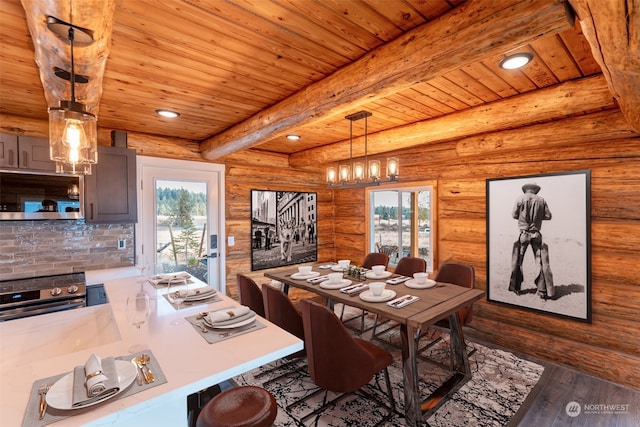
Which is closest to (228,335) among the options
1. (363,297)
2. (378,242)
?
(363,297)

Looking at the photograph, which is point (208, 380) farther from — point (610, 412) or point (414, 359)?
point (610, 412)

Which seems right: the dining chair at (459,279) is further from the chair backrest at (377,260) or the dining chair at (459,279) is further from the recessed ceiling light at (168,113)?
the recessed ceiling light at (168,113)

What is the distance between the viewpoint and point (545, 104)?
2461 mm

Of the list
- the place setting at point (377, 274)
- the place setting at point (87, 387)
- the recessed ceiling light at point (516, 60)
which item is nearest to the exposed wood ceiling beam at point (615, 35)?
the recessed ceiling light at point (516, 60)

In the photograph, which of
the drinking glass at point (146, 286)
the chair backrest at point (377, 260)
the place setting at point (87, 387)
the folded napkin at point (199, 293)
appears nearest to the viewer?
the place setting at point (87, 387)

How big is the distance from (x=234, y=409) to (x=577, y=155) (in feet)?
12.2

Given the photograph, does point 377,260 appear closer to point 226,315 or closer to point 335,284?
point 335,284

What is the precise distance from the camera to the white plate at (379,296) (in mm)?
2489

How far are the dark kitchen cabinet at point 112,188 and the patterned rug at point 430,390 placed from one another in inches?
85.1

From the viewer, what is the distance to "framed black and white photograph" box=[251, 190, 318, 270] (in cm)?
460

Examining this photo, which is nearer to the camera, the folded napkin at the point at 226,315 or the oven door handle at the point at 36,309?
the folded napkin at the point at 226,315

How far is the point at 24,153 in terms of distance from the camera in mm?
2721

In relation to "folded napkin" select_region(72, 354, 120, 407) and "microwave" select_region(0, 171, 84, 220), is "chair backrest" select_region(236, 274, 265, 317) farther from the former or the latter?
"microwave" select_region(0, 171, 84, 220)

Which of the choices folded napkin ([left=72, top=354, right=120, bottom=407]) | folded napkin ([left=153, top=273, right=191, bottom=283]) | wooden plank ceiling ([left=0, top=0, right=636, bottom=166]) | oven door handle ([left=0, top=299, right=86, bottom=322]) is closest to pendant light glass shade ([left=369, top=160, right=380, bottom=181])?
wooden plank ceiling ([left=0, top=0, right=636, bottom=166])
